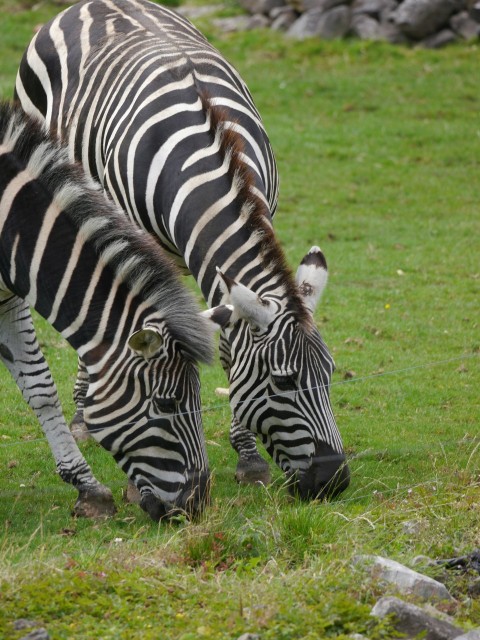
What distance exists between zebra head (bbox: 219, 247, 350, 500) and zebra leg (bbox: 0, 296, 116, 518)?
136 centimetres

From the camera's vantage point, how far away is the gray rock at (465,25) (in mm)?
21359

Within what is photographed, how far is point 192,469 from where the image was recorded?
20.5 feet

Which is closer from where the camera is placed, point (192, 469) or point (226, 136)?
point (192, 469)

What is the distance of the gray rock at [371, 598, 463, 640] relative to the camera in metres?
4.92

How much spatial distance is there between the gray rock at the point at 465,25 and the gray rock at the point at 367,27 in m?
1.48

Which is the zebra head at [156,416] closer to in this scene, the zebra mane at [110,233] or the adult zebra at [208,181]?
the zebra mane at [110,233]

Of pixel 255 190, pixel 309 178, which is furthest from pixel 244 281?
pixel 309 178

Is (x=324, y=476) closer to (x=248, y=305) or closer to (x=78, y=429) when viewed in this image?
(x=248, y=305)

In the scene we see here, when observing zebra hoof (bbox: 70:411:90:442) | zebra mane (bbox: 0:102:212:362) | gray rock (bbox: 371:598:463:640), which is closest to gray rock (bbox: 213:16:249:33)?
zebra hoof (bbox: 70:411:90:442)

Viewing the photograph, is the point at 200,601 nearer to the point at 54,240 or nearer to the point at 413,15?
the point at 54,240

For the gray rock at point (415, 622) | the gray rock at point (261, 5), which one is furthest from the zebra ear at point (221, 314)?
the gray rock at point (261, 5)

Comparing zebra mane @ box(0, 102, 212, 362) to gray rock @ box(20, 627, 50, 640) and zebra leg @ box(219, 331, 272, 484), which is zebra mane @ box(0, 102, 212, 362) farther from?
gray rock @ box(20, 627, 50, 640)

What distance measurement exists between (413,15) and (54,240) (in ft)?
54.3

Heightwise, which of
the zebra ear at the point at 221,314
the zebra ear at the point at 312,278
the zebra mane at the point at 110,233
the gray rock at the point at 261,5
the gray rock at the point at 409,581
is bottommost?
the gray rock at the point at 409,581
